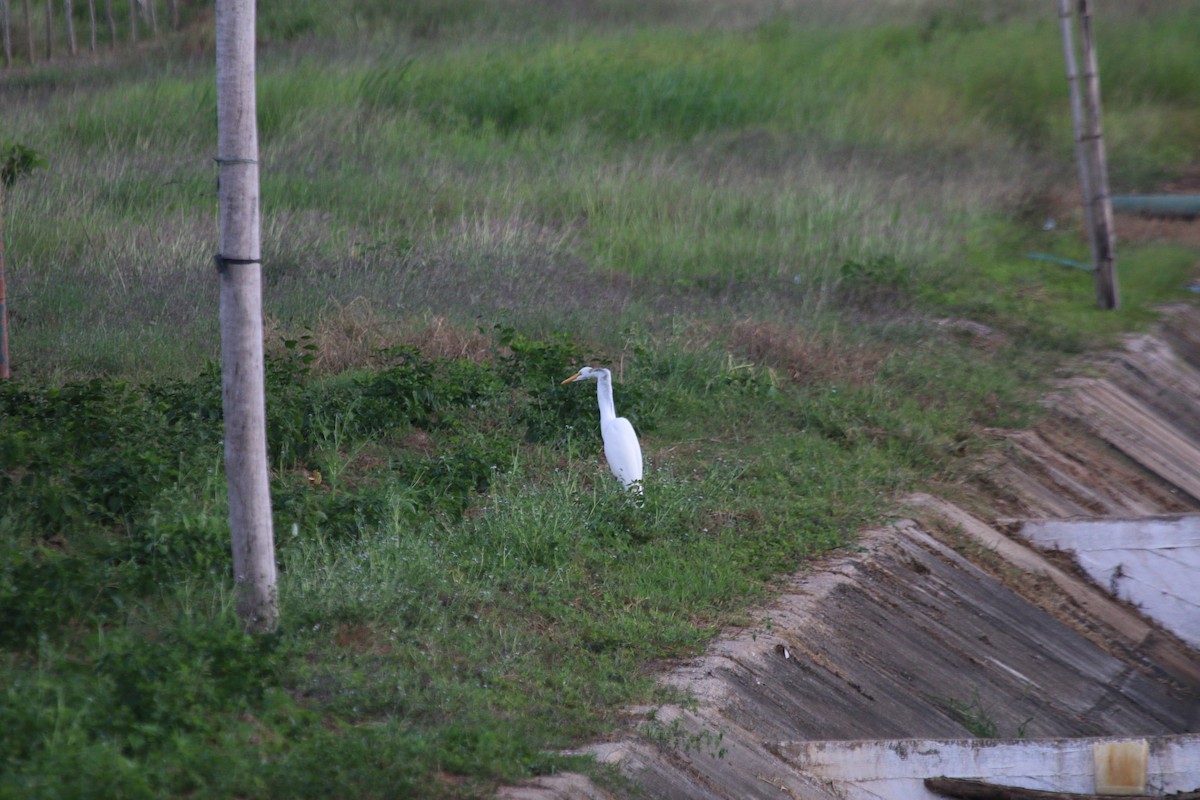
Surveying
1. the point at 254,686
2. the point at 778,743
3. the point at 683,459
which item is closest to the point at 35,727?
the point at 254,686

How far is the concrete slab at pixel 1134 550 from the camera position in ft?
26.9

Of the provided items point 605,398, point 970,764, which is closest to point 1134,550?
point 970,764

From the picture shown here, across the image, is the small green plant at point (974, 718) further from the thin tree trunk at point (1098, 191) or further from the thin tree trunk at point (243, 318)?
the thin tree trunk at point (1098, 191)

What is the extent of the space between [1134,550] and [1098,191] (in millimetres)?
6271

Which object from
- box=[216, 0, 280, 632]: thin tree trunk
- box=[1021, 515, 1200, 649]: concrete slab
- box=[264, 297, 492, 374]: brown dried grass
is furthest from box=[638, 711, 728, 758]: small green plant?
box=[1021, 515, 1200, 649]: concrete slab

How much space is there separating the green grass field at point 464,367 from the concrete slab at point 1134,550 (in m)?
0.86

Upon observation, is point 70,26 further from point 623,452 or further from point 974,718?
point 974,718

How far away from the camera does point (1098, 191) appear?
43.5 ft

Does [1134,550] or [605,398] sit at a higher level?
[605,398]

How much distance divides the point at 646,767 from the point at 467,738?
0.64m

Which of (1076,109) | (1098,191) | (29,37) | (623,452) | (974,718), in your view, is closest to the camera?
(974,718)

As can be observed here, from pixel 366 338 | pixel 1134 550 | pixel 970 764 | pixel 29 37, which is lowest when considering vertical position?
pixel 1134 550

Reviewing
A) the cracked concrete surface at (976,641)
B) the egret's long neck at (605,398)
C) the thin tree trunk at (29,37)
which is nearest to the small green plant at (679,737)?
the cracked concrete surface at (976,641)

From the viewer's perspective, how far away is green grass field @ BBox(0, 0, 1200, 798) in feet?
13.8
